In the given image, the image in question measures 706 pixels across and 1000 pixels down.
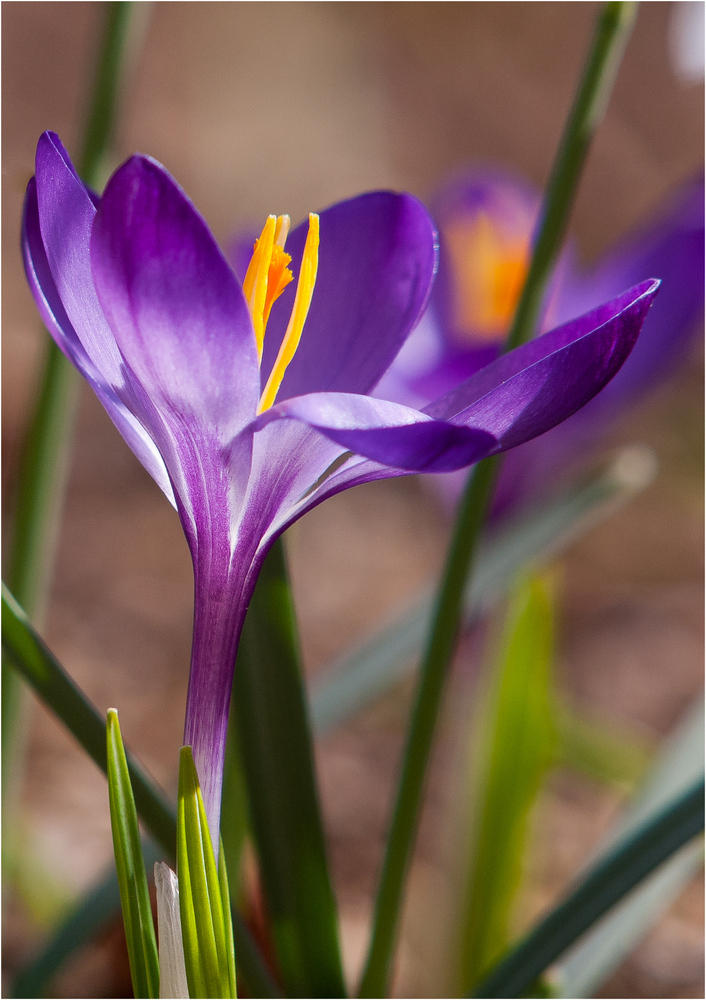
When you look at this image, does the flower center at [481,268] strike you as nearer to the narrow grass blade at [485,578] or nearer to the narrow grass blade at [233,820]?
the narrow grass blade at [485,578]

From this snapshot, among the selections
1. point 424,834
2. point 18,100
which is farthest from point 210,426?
point 18,100

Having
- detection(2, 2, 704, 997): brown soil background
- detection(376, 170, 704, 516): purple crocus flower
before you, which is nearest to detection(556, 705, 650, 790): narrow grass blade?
detection(2, 2, 704, 997): brown soil background

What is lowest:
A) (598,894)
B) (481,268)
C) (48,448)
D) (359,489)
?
(598,894)

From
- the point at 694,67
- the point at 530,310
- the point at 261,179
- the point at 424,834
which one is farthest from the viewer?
the point at 261,179

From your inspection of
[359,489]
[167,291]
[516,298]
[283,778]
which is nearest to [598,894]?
[283,778]

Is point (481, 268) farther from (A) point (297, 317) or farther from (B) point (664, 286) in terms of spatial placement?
(A) point (297, 317)

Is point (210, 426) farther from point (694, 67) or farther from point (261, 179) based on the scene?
point (261, 179)

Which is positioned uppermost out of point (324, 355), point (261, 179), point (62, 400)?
point (261, 179)
